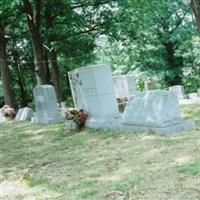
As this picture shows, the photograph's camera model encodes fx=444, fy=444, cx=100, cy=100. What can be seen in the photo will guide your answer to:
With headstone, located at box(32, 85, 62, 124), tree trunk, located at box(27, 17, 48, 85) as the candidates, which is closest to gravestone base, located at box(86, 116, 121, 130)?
headstone, located at box(32, 85, 62, 124)

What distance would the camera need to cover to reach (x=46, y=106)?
15109mm

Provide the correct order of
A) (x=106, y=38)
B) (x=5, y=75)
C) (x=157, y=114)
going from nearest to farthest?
(x=157, y=114) → (x=5, y=75) → (x=106, y=38)

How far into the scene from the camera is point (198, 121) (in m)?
9.97

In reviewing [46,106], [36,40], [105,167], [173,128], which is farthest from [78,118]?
[36,40]

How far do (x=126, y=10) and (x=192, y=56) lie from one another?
7972mm

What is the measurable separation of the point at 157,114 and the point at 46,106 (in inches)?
266

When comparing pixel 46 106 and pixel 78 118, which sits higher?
pixel 46 106

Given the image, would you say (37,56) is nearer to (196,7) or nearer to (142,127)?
(142,127)

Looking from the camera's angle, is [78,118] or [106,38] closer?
[78,118]

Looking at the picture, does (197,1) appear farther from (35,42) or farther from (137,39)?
(137,39)

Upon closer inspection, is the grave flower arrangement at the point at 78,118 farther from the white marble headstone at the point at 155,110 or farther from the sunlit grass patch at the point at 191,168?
the sunlit grass patch at the point at 191,168

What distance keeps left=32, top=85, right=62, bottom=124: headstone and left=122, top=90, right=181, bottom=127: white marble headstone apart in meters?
5.48

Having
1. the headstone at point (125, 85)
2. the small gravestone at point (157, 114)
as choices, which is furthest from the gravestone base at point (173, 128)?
the headstone at point (125, 85)

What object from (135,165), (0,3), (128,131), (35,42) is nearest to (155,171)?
(135,165)
